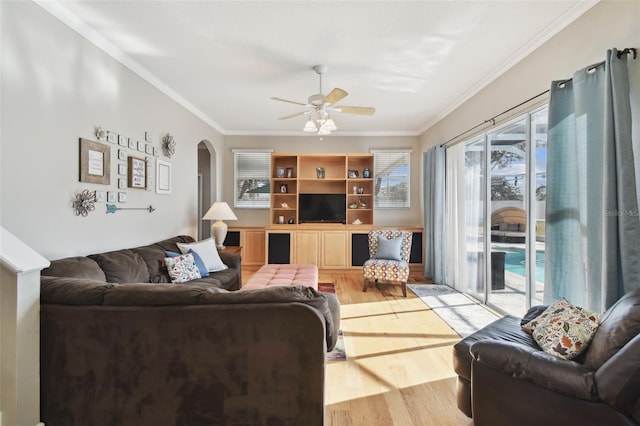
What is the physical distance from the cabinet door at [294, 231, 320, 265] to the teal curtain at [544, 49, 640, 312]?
13.0 ft

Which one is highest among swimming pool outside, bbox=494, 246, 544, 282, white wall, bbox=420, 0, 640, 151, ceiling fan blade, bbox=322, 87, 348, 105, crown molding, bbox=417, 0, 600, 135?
crown molding, bbox=417, 0, 600, 135

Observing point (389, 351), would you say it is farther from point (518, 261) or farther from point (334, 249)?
point (334, 249)

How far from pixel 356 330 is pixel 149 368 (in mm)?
2180

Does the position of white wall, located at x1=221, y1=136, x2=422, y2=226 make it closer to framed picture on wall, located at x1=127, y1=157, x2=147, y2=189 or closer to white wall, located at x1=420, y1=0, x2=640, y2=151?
white wall, located at x1=420, y1=0, x2=640, y2=151

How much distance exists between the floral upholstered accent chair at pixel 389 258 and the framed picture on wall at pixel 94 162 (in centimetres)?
346

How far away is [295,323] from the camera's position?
151 cm

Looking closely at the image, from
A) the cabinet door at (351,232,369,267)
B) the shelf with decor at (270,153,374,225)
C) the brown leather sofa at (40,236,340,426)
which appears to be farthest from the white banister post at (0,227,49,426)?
the cabinet door at (351,232,369,267)

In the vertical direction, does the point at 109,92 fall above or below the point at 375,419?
above

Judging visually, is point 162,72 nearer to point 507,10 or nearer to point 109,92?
point 109,92

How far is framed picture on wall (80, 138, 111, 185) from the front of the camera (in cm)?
259

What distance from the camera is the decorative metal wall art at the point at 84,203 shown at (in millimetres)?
2559

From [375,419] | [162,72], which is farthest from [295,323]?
[162,72]

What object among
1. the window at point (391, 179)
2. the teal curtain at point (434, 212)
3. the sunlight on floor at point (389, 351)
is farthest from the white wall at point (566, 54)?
the sunlight on floor at point (389, 351)

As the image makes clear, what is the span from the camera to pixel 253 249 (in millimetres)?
6129
